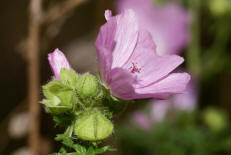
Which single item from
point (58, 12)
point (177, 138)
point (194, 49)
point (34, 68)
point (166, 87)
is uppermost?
point (58, 12)

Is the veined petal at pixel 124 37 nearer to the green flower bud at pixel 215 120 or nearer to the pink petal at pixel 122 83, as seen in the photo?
the pink petal at pixel 122 83

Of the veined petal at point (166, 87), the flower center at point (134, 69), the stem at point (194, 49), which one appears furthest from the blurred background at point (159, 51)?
the veined petal at point (166, 87)

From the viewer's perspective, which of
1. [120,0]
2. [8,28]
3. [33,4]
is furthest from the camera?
[8,28]

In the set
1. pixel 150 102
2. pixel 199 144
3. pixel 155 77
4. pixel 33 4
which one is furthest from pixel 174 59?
pixel 150 102

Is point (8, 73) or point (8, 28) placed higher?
point (8, 28)

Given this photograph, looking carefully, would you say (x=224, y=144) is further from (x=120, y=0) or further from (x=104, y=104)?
(x=104, y=104)

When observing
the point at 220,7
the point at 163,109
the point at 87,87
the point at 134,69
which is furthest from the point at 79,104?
the point at 163,109

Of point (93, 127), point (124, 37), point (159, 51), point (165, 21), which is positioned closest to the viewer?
point (93, 127)

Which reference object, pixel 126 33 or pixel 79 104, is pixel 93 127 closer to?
pixel 79 104
